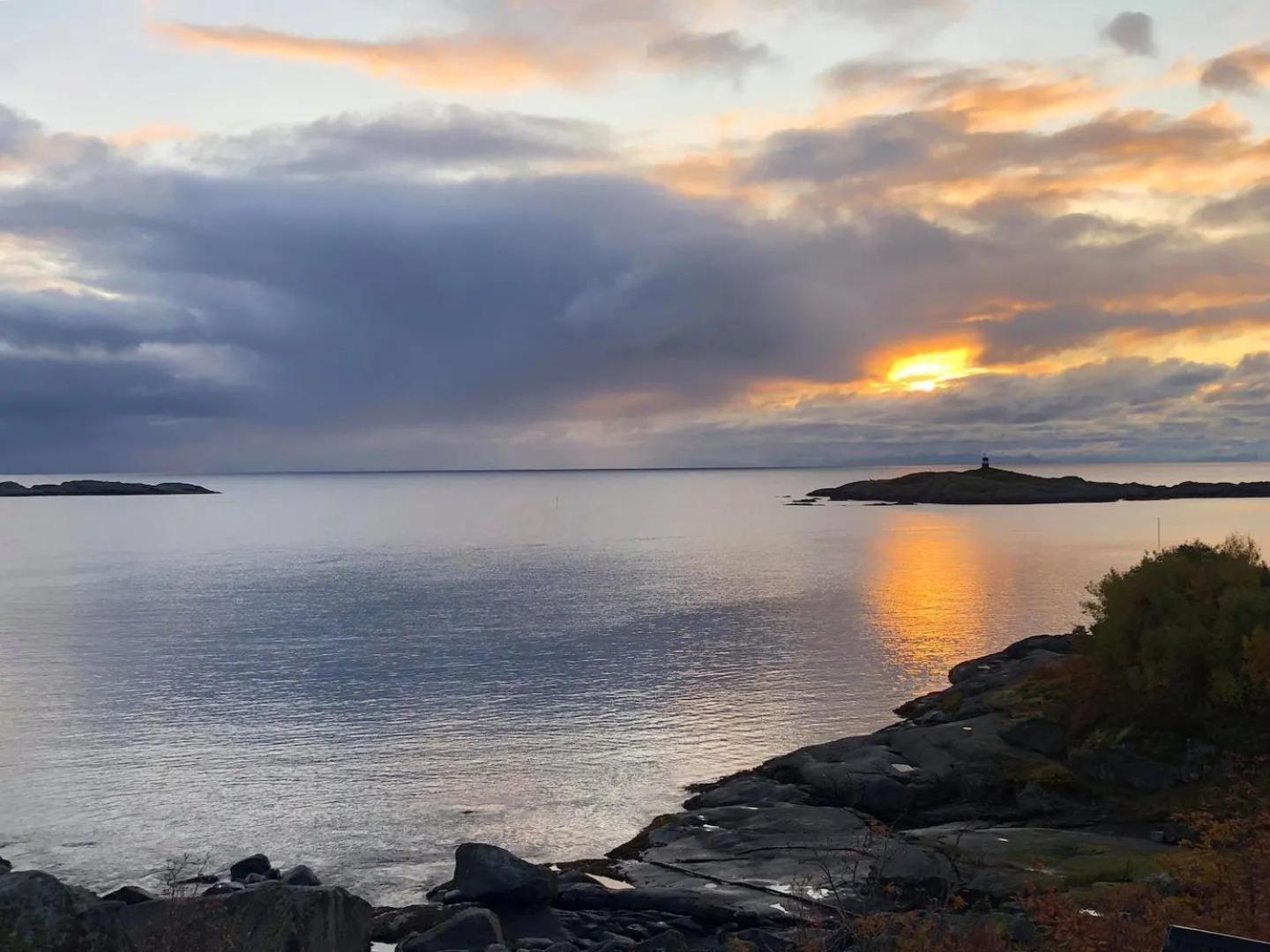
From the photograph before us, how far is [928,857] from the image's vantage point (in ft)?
99.4

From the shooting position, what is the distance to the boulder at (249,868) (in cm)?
3184

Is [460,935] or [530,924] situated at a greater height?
[460,935]

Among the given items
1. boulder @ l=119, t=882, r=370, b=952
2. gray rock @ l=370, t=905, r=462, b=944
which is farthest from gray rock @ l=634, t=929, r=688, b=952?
boulder @ l=119, t=882, r=370, b=952

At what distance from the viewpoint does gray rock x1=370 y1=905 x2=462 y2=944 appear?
27312 millimetres

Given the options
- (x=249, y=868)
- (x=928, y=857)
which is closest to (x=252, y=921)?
(x=249, y=868)

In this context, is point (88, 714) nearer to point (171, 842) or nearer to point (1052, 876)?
point (171, 842)

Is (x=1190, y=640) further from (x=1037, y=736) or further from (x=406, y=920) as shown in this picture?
(x=406, y=920)

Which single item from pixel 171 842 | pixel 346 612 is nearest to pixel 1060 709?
pixel 171 842

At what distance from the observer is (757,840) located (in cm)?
3475

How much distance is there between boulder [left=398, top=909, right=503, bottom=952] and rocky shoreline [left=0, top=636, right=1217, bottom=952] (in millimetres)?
57

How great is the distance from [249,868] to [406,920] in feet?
22.4

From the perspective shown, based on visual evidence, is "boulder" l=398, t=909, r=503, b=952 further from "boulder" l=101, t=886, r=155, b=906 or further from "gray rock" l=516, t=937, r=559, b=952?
"boulder" l=101, t=886, r=155, b=906

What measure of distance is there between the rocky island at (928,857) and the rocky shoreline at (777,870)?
0.08 meters

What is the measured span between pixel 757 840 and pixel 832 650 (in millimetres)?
39066
